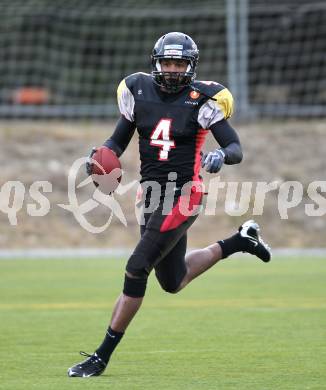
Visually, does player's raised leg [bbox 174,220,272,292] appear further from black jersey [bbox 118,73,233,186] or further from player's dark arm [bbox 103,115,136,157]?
player's dark arm [bbox 103,115,136,157]

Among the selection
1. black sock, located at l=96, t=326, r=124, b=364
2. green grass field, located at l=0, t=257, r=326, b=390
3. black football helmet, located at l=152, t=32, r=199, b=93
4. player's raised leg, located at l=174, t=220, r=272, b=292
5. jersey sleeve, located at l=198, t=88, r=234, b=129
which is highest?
black football helmet, located at l=152, t=32, r=199, b=93

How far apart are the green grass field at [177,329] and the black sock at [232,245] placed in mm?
637

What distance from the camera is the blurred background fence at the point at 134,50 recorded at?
19.9m

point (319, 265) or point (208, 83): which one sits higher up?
point (208, 83)

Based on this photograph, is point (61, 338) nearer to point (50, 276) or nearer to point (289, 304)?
point (289, 304)

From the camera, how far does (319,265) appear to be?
537 inches

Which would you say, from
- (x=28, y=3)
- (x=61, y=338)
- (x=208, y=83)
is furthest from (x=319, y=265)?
(x=28, y=3)

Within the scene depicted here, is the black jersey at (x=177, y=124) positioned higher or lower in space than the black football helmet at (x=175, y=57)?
lower

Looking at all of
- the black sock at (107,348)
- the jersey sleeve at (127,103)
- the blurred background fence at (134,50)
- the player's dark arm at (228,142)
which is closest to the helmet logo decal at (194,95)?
the player's dark arm at (228,142)

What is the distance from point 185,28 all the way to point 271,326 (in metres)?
13.1

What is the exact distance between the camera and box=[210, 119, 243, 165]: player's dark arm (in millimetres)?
6305

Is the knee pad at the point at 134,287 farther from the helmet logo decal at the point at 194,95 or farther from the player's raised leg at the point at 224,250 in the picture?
the helmet logo decal at the point at 194,95

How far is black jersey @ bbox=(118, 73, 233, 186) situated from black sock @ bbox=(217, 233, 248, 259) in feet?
2.58

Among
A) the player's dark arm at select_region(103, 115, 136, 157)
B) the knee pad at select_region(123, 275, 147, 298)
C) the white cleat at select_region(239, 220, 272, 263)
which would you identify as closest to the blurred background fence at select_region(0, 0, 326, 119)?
the white cleat at select_region(239, 220, 272, 263)
